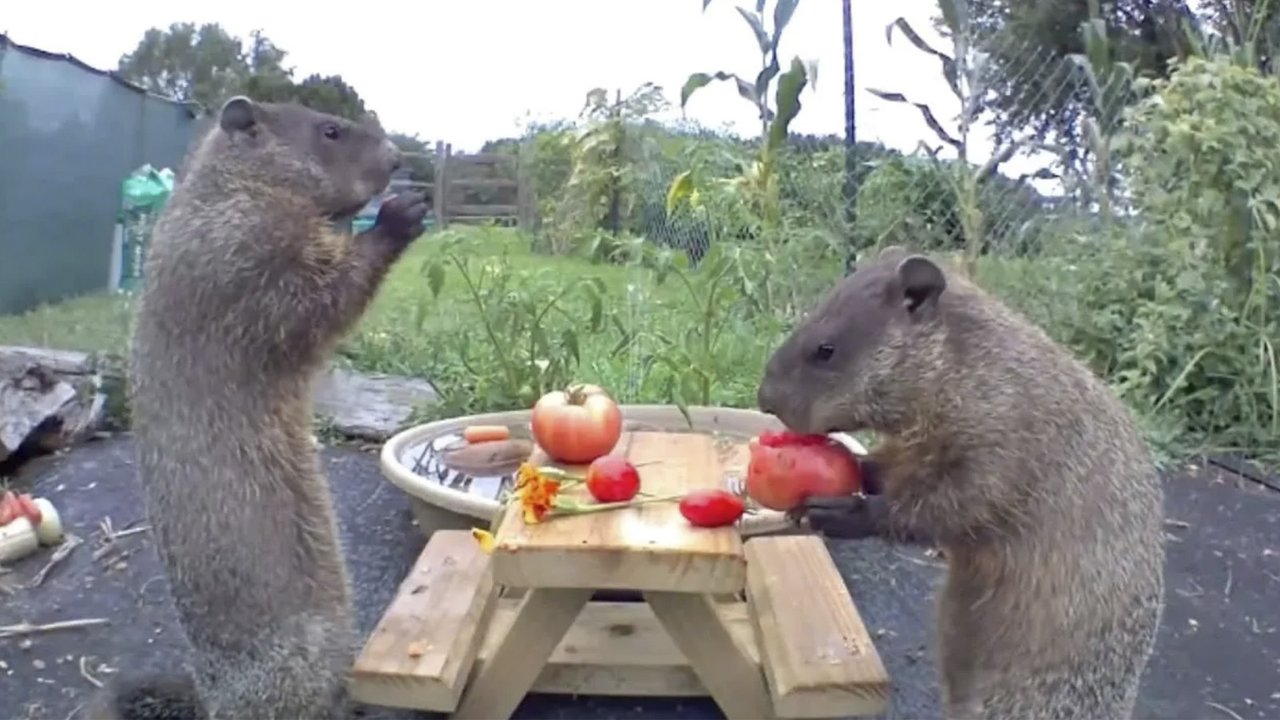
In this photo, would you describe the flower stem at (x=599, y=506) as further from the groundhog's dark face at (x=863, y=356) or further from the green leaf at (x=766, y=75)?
the green leaf at (x=766, y=75)

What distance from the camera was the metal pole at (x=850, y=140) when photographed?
6.73 metres

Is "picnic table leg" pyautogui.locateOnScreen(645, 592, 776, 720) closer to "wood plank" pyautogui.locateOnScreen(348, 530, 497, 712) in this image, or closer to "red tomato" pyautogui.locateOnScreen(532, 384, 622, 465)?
"wood plank" pyautogui.locateOnScreen(348, 530, 497, 712)

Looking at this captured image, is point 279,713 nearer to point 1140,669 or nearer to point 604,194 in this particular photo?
point 1140,669

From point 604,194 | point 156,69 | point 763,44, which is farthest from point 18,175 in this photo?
point 763,44

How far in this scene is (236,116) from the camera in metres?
3.17

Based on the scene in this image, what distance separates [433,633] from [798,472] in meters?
0.96

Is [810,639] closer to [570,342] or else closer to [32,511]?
[570,342]

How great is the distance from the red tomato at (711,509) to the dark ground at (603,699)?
37.6 inches

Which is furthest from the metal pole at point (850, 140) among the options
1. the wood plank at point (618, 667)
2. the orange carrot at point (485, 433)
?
the wood plank at point (618, 667)

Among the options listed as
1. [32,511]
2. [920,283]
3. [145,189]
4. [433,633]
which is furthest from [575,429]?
[145,189]

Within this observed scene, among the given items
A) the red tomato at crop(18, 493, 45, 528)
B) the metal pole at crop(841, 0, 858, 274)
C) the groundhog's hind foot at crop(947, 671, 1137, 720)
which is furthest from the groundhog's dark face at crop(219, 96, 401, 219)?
the metal pole at crop(841, 0, 858, 274)

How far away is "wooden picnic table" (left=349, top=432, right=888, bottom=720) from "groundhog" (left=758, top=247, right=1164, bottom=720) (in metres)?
0.28

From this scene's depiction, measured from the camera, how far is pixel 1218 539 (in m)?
5.06

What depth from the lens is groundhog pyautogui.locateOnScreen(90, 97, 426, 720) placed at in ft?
9.15
